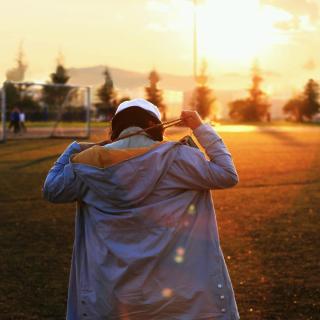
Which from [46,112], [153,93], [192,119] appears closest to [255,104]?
[46,112]

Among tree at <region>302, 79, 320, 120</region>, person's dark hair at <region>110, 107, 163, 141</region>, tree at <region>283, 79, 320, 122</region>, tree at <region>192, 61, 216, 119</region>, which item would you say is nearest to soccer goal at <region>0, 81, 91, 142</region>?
person's dark hair at <region>110, 107, 163, 141</region>

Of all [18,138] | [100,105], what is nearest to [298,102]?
[100,105]

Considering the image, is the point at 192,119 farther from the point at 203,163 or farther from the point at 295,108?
the point at 295,108

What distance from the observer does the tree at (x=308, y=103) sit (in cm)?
10769

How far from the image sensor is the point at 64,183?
3.29 meters

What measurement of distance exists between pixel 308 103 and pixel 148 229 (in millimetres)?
108064

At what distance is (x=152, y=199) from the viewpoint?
3.19 m

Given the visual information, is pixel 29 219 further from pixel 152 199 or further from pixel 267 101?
pixel 267 101

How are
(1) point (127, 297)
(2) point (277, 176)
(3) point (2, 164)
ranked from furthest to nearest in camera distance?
1. (3) point (2, 164)
2. (2) point (277, 176)
3. (1) point (127, 297)

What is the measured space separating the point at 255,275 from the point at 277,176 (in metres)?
11.5

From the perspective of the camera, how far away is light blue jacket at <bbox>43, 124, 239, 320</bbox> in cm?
312

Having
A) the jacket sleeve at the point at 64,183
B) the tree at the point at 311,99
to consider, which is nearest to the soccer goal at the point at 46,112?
the jacket sleeve at the point at 64,183

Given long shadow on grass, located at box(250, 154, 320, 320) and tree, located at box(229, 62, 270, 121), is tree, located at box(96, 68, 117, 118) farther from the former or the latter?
long shadow on grass, located at box(250, 154, 320, 320)

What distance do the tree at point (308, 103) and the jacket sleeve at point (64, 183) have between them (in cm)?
10684
